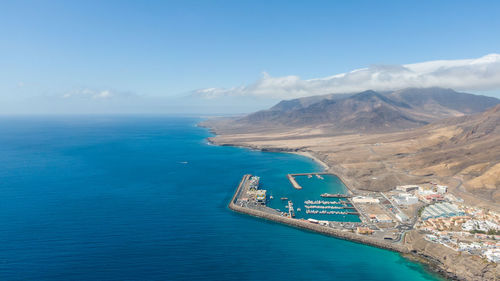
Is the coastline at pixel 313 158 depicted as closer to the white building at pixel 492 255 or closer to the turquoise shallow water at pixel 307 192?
the turquoise shallow water at pixel 307 192

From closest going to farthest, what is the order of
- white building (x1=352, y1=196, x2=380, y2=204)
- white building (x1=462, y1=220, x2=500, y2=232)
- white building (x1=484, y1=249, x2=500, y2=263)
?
white building (x1=484, y1=249, x2=500, y2=263) < white building (x1=462, y1=220, x2=500, y2=232) < white building (x1=352, y1=196, x2=380, y2=204)

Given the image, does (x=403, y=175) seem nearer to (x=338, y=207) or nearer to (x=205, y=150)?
(x=338, y=207)

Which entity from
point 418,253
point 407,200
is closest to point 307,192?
point 407,200

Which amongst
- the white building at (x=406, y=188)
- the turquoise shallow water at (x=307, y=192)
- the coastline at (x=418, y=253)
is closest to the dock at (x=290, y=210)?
the turquoise shallow water at (x=307, y=192)

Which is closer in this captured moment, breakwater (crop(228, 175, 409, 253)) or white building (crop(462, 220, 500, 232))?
breakwater (crop(228, 175, 409, 253))

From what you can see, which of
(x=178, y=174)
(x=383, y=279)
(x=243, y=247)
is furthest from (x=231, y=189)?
(x=383, y=279)

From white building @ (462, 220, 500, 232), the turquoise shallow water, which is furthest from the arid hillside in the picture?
white building @ (462, 220, 500, 232)

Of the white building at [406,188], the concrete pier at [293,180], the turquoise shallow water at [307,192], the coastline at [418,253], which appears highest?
the concrete pier at [293,180]

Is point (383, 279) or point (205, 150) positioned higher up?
point (205, 150)

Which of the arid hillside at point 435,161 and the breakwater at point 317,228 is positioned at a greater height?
the arid hillside at point 435,161

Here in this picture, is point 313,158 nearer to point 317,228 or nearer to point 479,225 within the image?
point 317,228

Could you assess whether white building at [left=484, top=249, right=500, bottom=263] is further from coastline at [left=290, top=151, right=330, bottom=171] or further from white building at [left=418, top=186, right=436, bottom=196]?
coastline at [left=290, top=151, right=330, bottom=171]
